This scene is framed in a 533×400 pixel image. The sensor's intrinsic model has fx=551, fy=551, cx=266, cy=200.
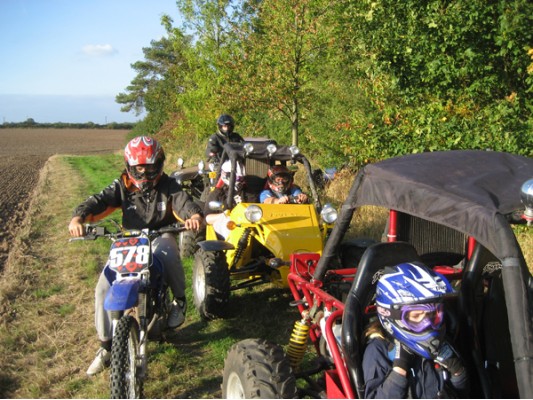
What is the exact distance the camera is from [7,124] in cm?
8288

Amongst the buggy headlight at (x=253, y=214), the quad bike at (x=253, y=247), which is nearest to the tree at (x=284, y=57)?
the quad bike at (x=253, y=247)

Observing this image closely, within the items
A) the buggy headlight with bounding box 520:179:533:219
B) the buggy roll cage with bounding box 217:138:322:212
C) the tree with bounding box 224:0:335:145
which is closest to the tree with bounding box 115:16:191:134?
the tree with bounding box 224:0:335:145

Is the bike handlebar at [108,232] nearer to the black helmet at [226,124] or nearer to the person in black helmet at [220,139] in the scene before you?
the person in black helmet at [220,139]

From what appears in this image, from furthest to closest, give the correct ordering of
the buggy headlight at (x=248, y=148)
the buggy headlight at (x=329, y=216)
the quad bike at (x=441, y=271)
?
the buggy headlight at (x=248, y=148) < the buggy headlight at (x=329, y=216) < the quad bike at (x=441, y=271)

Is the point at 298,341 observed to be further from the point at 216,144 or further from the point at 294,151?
the point at 216,144

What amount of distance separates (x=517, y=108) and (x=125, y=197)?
433 cm

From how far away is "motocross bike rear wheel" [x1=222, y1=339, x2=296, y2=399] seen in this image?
10.1 feet

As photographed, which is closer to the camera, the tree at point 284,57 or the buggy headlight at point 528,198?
the buggy headlight at point 528,198

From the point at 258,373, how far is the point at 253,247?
3384 mm

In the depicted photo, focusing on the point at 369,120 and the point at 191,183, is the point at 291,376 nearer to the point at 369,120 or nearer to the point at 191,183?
the point at 369,120

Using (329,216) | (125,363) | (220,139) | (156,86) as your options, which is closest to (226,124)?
(220,139)

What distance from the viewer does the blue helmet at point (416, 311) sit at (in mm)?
2742

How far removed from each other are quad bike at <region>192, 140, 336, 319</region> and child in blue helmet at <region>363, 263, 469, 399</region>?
2400mm

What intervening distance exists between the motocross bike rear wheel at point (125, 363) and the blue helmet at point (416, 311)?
182 cm
